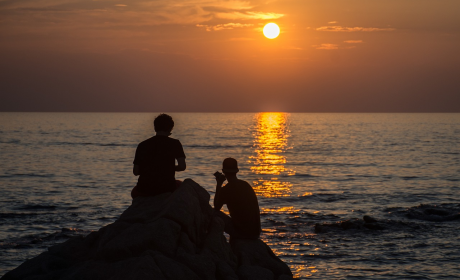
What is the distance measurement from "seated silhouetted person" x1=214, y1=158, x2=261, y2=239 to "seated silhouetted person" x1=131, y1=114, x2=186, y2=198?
107cm

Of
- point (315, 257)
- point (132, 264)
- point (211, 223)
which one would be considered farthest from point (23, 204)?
point (132, 264)

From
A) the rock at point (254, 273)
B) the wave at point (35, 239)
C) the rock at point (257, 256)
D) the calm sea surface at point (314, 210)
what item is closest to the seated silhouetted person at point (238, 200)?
the rock at point (257, 256)

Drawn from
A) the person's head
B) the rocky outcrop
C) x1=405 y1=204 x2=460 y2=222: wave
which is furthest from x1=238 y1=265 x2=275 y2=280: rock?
x1=405 y1=204 x2=460 y2=222: wave

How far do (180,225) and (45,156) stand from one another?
47.5 m

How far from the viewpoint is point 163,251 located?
295 inches

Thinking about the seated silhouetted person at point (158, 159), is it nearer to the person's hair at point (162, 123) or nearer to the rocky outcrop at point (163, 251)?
the person's hair at point (162, 123)

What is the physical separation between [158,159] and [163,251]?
6.70 feet

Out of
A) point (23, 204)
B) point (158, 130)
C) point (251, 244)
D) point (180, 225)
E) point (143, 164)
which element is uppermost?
point (158, 130)

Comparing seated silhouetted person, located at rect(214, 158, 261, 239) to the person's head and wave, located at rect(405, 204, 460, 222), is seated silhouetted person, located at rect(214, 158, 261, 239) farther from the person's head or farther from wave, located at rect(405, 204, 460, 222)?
wave, located at rect(405, 204, 460, 222)

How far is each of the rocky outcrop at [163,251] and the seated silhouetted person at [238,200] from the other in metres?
0.29

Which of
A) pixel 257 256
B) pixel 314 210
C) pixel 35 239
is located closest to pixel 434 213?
pixel 314 210

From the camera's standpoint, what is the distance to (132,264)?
273 inches

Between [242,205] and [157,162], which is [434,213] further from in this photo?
[157,162]

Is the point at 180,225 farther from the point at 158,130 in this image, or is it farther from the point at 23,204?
the point at 23,204
